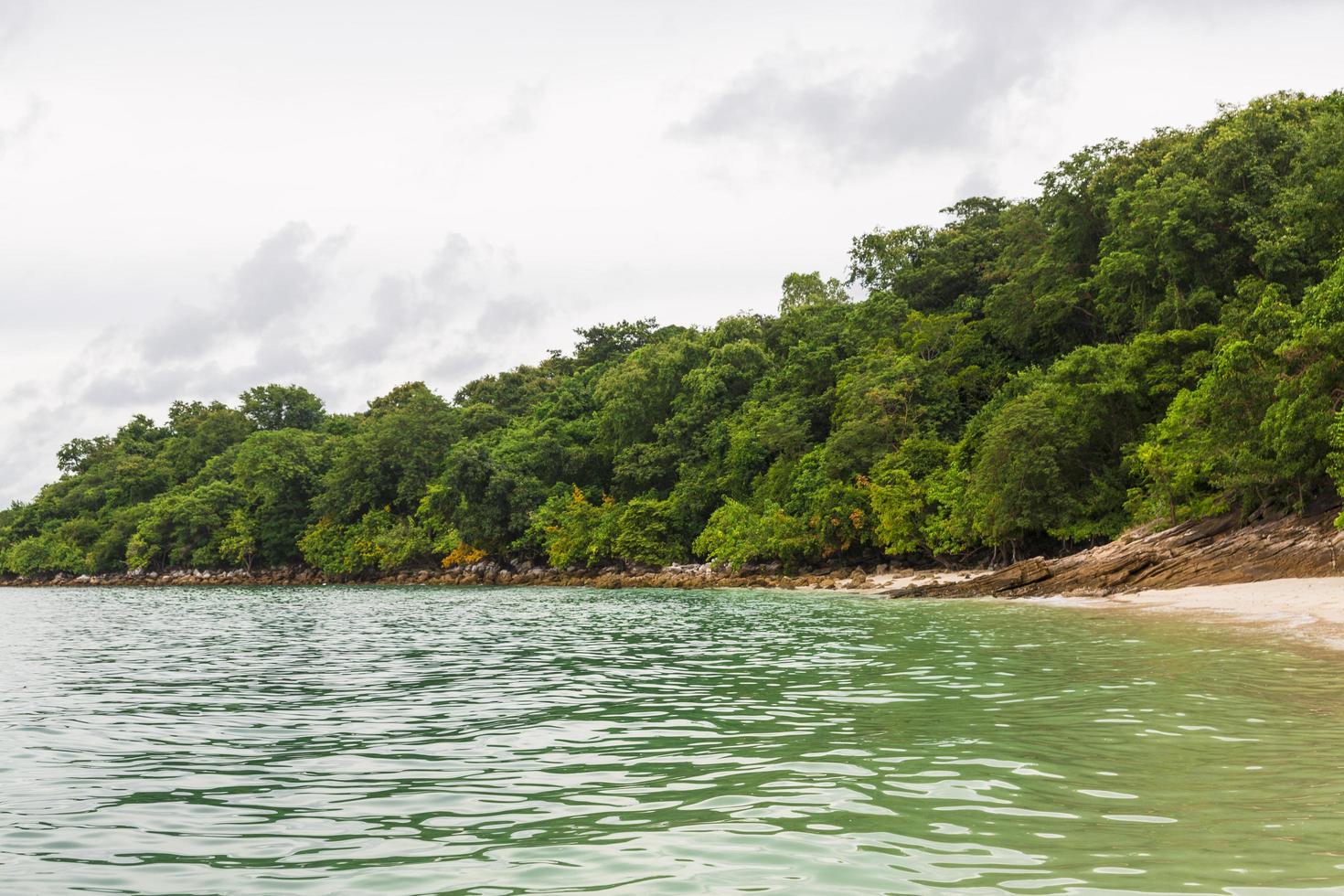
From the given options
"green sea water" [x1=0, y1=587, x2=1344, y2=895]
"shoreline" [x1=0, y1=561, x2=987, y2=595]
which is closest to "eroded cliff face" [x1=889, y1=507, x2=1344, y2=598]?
"shoreline" [x1=0, y1=561, x2=987, y2=595]

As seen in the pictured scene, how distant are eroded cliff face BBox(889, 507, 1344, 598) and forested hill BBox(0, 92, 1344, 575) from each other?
103 centimetres

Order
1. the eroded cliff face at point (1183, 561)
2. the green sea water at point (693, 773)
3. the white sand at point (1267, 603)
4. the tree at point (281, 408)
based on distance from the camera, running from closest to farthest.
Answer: the green sea water at point (693, 773), the white sand at point (1267, 603), the eroded cliff face at point (1183, 561), the tree at point (281, 408)

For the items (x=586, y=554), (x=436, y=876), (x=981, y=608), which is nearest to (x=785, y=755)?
(x=436, y=876)

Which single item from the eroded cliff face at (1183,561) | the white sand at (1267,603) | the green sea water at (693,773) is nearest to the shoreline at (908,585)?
the white sand at (1267,603)

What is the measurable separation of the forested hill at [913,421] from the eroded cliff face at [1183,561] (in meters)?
1.03

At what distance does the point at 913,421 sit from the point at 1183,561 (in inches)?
960

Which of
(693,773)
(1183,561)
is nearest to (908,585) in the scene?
(1183,561)

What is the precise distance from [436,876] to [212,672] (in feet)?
45.2

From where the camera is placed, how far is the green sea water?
575 cm

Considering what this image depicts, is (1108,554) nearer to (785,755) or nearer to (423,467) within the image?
(785,755)

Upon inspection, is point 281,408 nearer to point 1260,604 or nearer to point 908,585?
point 908,585

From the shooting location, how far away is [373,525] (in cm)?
8538

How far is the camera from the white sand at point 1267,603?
62.5ft

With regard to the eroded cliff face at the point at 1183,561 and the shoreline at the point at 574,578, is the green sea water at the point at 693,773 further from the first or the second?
the shoreline at the point at 574,578
